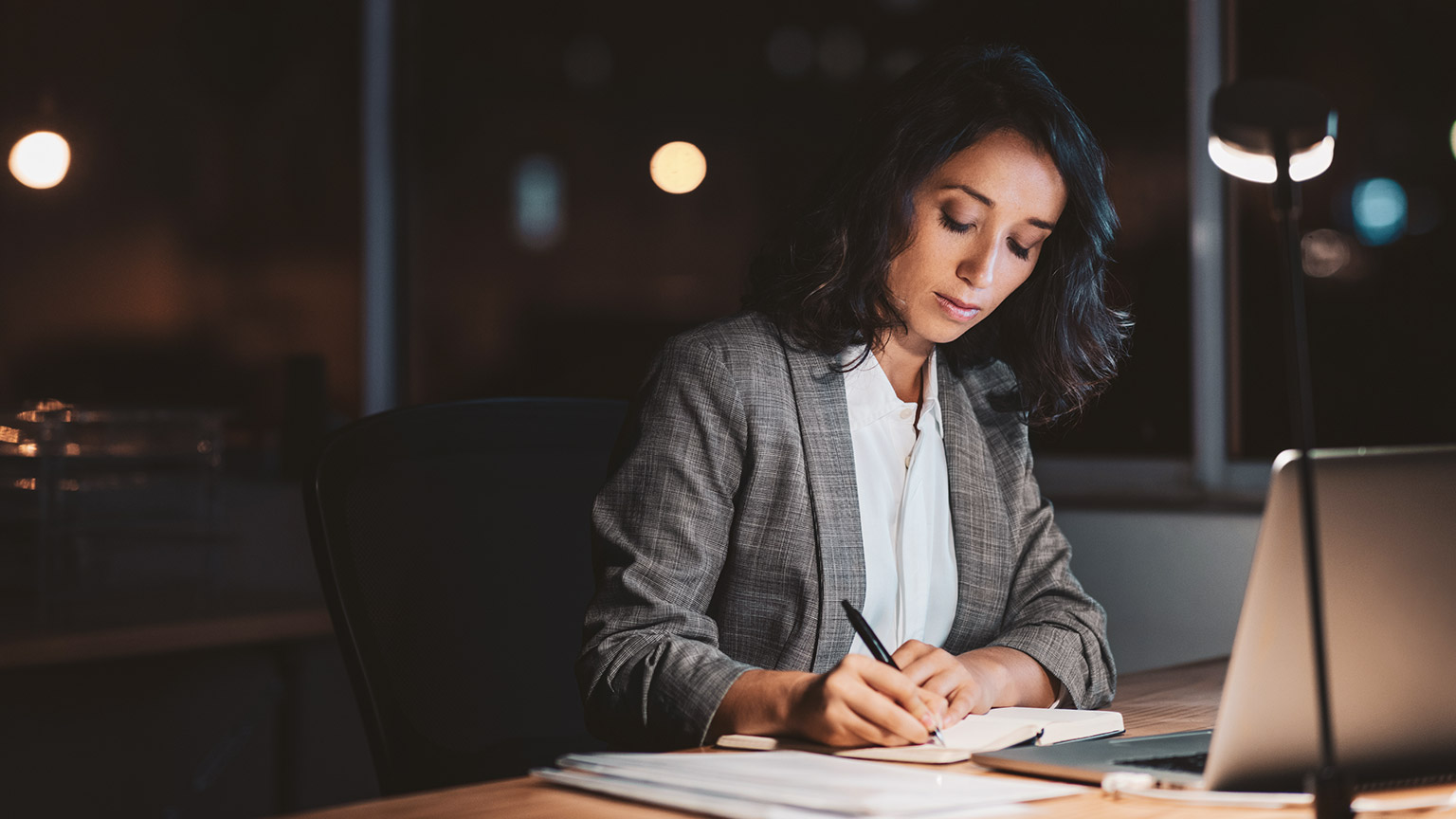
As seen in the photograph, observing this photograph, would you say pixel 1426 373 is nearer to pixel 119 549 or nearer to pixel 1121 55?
pixel 1121 55

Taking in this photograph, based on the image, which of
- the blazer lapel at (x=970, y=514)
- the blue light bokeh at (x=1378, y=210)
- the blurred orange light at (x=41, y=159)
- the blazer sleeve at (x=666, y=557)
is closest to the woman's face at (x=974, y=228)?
the blazer lapel at (x=970, y=514)

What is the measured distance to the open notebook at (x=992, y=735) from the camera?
875 millimetres

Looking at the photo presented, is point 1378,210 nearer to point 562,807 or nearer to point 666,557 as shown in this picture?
point 666,557

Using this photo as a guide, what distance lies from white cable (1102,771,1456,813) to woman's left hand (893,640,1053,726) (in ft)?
0.65

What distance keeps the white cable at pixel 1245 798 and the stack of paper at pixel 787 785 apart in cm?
3

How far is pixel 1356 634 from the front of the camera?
73cm

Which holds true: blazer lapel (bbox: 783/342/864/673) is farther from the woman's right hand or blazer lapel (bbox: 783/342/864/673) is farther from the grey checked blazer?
the woman's right hand

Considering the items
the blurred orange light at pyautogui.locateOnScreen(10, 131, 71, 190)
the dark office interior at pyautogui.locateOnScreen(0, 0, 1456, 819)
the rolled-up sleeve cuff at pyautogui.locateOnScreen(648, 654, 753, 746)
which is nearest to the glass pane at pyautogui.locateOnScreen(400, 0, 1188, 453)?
the dark office interior at pyautogui.locateOnScreen(0, 0, 1456, 819)

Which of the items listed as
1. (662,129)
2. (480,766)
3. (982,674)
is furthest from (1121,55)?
(480,766)

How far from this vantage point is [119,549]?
2.49 meters

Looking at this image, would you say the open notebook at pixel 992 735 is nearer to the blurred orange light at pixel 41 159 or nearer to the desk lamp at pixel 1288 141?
the desk lamp at pixel 1288 141

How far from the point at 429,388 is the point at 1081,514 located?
5.75 feet

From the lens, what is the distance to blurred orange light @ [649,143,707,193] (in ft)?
9.17

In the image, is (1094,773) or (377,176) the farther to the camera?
(377,176)
